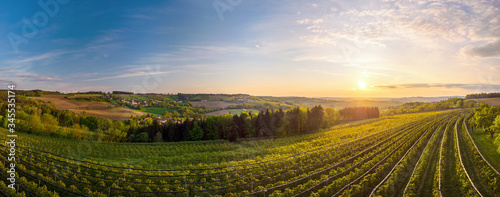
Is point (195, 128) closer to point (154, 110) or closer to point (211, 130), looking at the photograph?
point (211, 130)

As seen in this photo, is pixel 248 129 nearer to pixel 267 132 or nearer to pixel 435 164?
pixel 267 132

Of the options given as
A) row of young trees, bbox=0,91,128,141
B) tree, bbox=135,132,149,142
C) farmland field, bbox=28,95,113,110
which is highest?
farmland field, bbox=28,95,113,110

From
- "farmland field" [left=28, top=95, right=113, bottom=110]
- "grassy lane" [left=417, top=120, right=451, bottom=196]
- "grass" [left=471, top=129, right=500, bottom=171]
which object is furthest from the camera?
"farmland field" [left=28, top=95, right=113, bottom=110]

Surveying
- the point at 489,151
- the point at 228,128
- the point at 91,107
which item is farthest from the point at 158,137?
the point at 91,107

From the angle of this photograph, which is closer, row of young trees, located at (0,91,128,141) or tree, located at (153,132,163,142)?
row of young trees, located at (0,91,128,141)

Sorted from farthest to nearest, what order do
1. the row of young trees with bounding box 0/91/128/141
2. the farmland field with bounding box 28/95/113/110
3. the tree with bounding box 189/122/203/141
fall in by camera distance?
the farmland field with bounding box 28/95/113/110 < the tree with bounding box 189/122/203/141 < the row of young trees with bounding box 0/91/128/141

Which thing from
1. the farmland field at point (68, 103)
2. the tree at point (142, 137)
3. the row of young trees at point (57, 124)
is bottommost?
the tree at point (142, 137)

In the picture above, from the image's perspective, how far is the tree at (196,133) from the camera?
174ft

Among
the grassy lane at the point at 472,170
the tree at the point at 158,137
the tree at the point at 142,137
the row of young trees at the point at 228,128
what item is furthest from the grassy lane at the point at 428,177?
the tree at the point at 142,137

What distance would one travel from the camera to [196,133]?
53.5 meters

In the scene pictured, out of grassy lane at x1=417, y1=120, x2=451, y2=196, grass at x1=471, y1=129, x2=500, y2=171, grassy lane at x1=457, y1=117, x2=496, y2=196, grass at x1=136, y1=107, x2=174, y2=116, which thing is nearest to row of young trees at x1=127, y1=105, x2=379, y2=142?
grass at x1=471, y1=129, x2=500, y2=171

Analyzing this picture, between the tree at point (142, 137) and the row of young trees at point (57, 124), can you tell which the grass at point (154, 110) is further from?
the tree at point (142, 137)

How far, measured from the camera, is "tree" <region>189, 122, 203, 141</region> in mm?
53094

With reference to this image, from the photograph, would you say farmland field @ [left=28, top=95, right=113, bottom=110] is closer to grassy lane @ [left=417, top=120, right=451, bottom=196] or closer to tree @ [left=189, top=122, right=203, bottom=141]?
tree @ [left=189, top=122, right=203, bottom=141]
